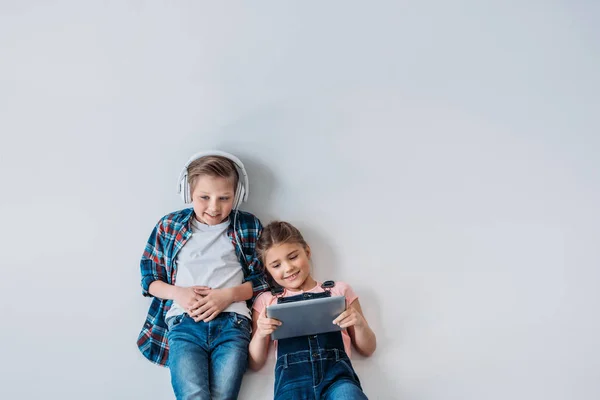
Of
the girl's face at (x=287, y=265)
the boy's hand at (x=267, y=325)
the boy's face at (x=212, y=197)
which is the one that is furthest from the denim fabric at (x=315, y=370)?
the boy's face at (x=212, y=197)

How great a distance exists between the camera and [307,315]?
1.63 m

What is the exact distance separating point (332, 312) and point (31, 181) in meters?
1.33

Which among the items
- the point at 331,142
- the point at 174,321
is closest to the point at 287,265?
the point at 174,321

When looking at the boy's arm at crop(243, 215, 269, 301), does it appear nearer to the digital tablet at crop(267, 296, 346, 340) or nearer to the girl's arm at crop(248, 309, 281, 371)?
the girl's arm at crop(248, 309, 281, 371)

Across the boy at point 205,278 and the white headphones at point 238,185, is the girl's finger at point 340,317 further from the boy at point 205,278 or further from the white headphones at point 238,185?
the white headphones at point 238,185

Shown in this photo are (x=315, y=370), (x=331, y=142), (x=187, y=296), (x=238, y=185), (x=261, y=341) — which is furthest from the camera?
(x=331, y=142)

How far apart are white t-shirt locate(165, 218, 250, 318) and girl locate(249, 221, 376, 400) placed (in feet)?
0.34

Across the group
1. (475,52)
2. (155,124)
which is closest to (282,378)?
(155,124)

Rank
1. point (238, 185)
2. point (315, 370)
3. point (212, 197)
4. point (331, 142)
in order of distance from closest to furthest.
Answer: point (315, 370)
point (212, 197)
point (238, 185)
point (331, 142)

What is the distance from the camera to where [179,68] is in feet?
7.12

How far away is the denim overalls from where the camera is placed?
5.15 ft

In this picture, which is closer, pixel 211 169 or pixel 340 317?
pixel 340 317

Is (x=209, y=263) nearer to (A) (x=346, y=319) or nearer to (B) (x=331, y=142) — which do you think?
(A) (x=346, y=319)

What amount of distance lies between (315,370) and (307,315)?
6.7 inches
